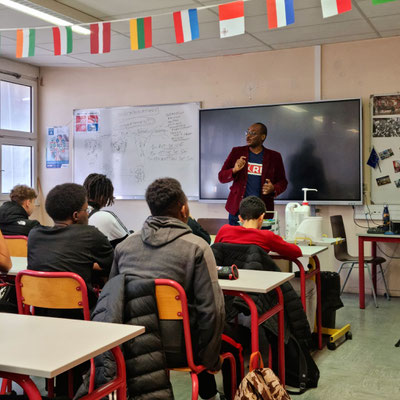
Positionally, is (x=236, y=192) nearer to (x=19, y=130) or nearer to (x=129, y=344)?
(x=129, y=344)

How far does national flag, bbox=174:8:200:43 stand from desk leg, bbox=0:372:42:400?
283 centimetres

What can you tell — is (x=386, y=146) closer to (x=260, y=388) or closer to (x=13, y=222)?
(x=13, y=222)

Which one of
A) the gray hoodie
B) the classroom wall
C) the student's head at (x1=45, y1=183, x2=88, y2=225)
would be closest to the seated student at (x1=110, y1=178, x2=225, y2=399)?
the gray hoodie

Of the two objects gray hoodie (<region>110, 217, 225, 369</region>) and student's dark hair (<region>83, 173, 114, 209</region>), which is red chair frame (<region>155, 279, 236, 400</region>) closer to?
gray hoodie (<region>110, 217, 225, 369</region>)

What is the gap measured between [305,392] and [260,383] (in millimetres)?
888

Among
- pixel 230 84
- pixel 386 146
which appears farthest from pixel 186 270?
pixel 230 84

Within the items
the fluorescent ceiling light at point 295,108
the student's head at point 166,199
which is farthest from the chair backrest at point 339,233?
the student's head at point 166,199

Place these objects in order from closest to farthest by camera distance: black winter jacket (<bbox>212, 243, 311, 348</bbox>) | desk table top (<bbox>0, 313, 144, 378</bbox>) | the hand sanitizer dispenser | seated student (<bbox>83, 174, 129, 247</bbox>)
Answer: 1. desk table top (<bbox>0, 313, 144, 378</bbox>)
2. black winter jacket (<bbox>212, 243, 311, 348</bbox>)
3. seated student (<bbox>83, 174, 129, 247</bbox>)
4. the hand sanitizer dispenser

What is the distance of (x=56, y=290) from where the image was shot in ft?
7.45

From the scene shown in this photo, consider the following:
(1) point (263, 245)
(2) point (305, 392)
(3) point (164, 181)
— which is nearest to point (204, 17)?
(1) point (263, 245)

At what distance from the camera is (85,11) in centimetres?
458

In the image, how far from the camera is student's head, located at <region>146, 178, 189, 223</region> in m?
2.24

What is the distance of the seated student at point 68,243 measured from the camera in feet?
8.11

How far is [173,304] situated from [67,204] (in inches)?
32.7
